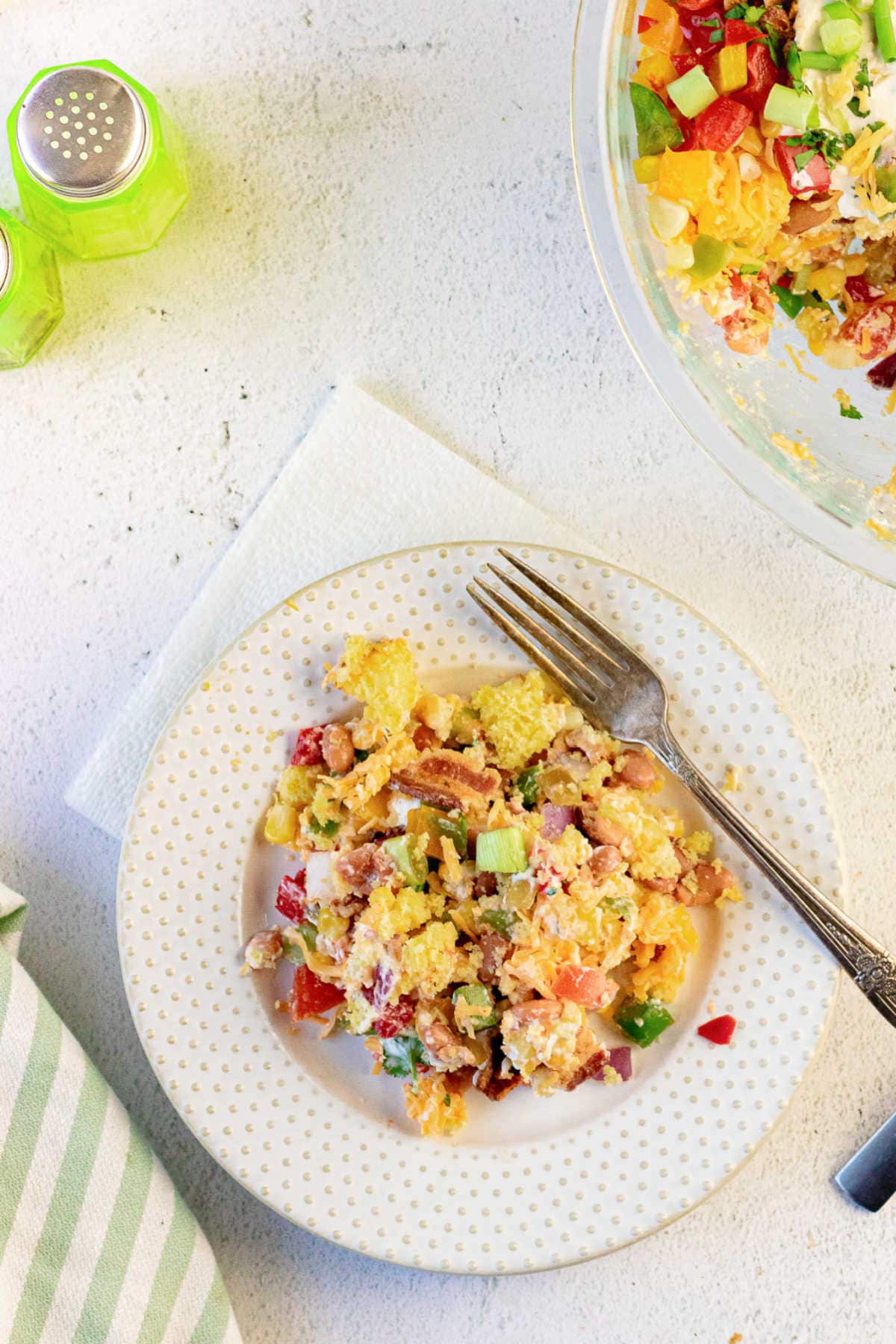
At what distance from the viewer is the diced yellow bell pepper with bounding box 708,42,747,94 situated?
139cm

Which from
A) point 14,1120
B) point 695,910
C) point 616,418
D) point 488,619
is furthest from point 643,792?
point 14,1120

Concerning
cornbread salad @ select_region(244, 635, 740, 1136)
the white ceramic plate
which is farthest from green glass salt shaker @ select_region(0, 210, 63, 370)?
cornbread salad @ select_region(244, 635, 740, 1136)

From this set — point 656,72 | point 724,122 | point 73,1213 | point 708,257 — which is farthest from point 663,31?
point 73,1213

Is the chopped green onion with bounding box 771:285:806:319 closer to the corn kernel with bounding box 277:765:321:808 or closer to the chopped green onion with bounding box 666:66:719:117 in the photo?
the chopped green onion with bounding box 666:66:719:117

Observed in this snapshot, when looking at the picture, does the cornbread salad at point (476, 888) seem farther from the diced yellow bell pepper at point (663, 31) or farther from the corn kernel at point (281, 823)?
the diced yellow bell pepper at point (663, 31)

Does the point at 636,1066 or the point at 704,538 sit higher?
the point at 704,538

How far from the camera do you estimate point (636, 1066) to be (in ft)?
5.54

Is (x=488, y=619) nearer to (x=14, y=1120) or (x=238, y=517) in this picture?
(x=238, y=517)

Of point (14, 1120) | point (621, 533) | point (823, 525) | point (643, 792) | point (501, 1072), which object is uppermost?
point (823, 525)

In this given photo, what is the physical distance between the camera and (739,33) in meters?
1.39

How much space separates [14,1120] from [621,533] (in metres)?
1.25

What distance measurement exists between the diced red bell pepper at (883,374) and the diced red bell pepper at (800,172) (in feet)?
0.89

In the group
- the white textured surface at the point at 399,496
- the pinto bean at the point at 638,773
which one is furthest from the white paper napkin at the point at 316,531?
the pinto bean at the point at 638,773

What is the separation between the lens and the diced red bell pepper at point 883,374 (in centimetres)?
159
